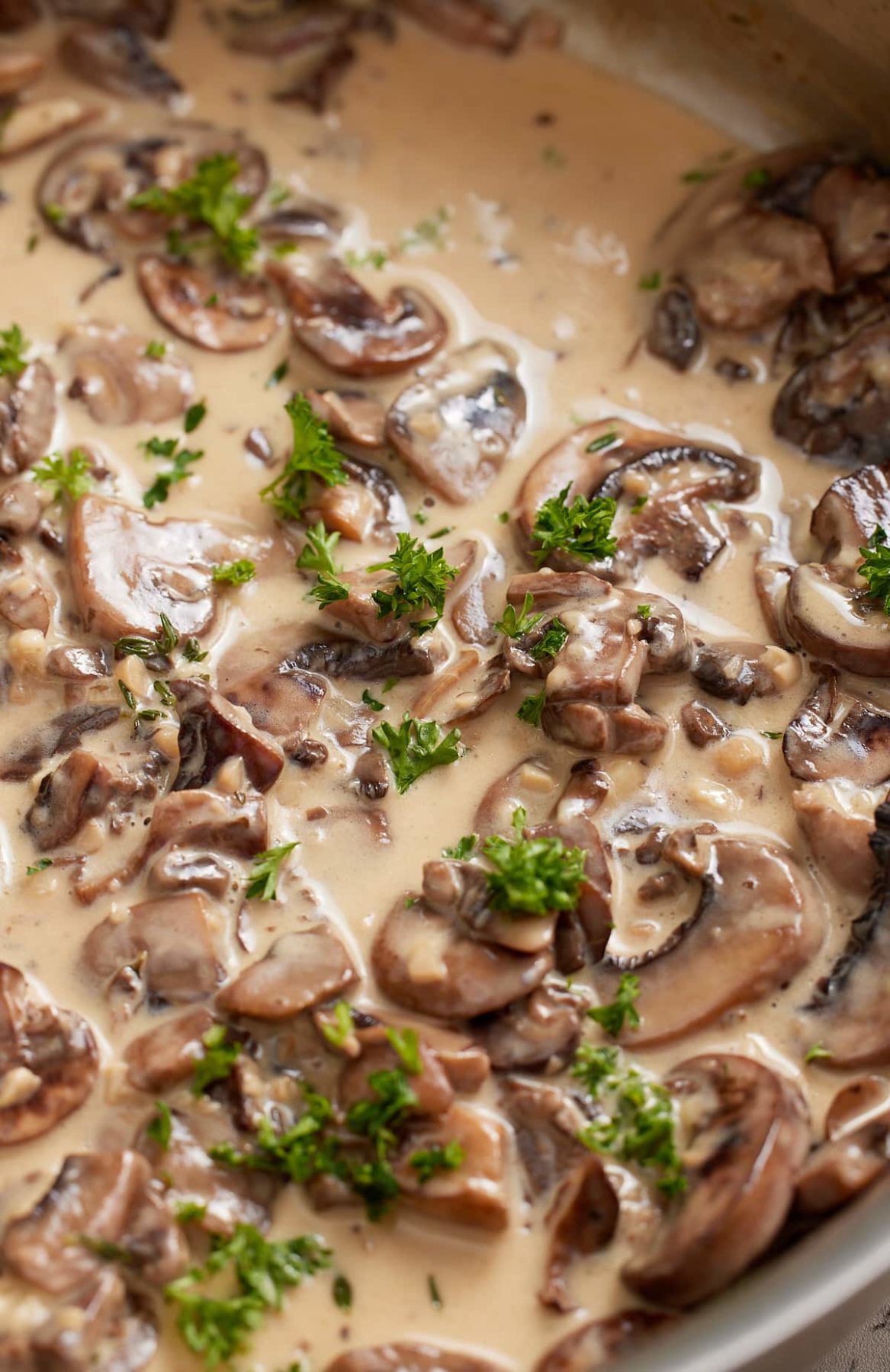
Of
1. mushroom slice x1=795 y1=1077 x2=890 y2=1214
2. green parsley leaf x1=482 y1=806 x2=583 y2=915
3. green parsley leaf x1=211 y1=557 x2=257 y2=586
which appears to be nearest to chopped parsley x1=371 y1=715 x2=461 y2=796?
green parsley leaf x1=482 y1=806 x2=583 y2=915

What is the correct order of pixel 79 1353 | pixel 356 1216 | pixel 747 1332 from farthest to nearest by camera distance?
pixel 356 1216 < pixel 79 1353 < pixel 747 1332

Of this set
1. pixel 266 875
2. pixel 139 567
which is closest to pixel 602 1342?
pixel 266 875

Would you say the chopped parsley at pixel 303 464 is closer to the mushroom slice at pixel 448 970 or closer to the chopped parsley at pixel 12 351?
the chopped parsley at pixel 12 351

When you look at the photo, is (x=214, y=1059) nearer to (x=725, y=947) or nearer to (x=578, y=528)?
(x=725, y=947)

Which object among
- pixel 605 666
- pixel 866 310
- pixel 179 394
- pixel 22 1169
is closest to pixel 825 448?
pixel 866 310

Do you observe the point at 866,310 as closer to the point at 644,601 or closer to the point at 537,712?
the point at 644,601

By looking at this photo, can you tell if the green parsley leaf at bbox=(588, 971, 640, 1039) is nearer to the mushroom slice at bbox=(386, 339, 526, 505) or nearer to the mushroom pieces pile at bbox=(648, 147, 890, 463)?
the mushroom slice at bbox=(386, 339, 526, 505)
